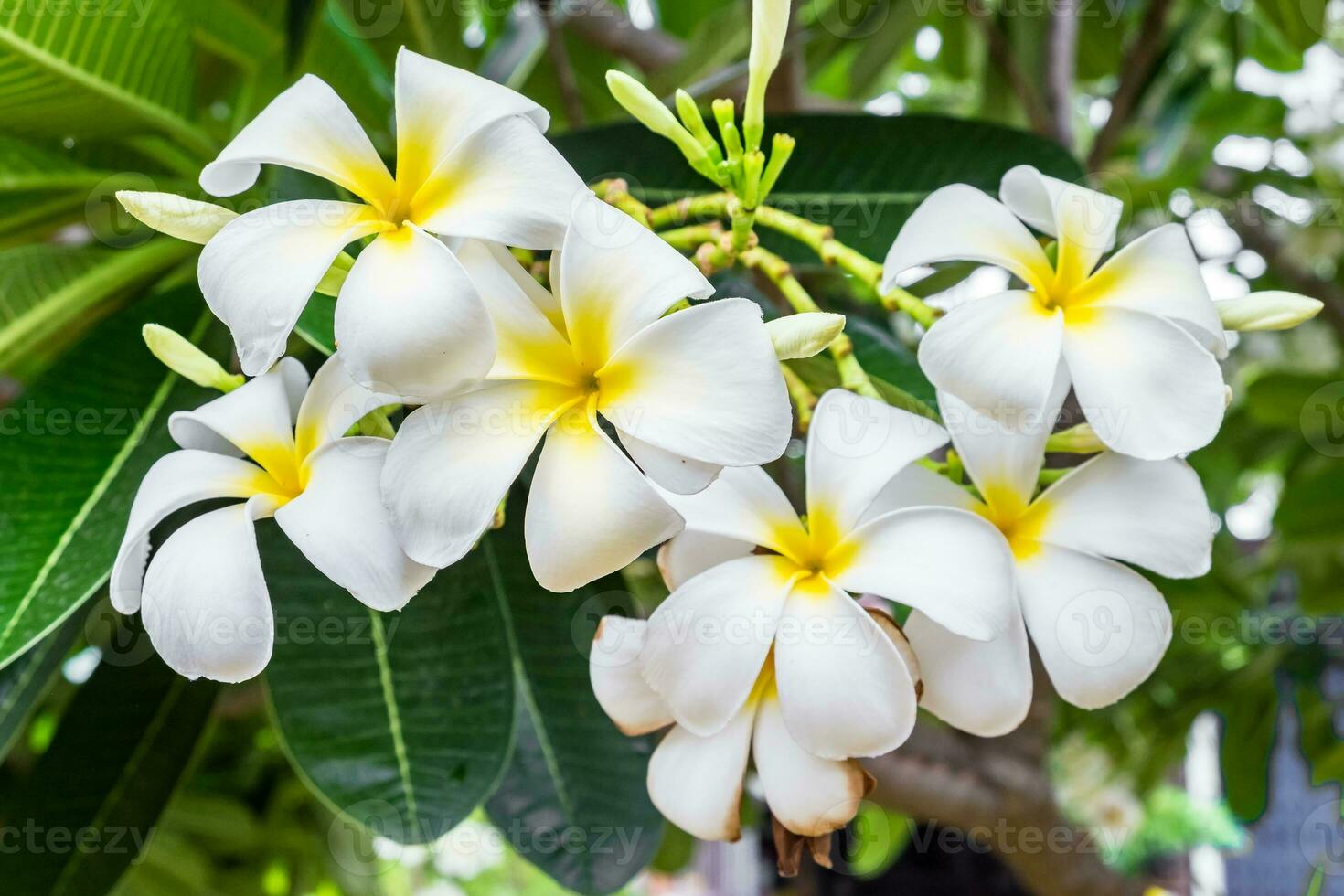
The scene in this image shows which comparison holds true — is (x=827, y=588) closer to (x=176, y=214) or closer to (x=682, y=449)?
(x=682, y=449)

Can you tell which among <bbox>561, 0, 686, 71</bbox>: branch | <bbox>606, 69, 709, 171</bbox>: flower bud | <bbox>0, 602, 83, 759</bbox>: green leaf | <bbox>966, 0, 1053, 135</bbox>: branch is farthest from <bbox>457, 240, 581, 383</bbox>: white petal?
<bbox>966, 0, 1053, 135</bbox>: branch

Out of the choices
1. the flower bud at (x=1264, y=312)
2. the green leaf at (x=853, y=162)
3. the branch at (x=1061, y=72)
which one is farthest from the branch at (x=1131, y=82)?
the flower bud at (x=1264, y=312)

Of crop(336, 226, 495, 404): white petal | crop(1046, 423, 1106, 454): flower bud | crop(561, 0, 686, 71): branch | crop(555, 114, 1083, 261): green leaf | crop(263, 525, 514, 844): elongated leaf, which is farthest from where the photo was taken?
crop(561, 0, 686, 71): branch

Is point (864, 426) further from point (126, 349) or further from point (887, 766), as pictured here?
point (887, 766)

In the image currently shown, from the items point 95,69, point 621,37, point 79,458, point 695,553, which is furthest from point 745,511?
point 621,37

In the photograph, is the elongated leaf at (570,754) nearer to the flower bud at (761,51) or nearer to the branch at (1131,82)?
the flower bud at (761,51)

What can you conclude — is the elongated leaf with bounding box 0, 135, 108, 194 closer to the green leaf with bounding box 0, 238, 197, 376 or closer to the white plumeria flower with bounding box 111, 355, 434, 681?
the green leaf with bounding box 0, 238, 197, 376
